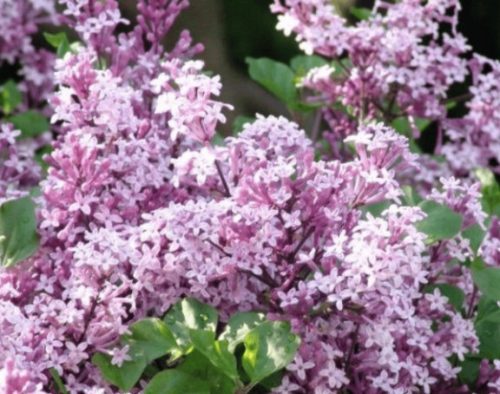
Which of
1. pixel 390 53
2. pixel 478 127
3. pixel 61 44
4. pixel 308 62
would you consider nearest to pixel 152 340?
pixel 61 44

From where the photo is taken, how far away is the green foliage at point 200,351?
1229 millimetres

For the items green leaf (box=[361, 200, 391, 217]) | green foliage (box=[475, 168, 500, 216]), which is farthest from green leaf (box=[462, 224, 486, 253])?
green foliage (box=[475, 168, 500, 216])

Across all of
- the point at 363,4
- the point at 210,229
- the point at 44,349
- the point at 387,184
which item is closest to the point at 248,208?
the point at 210,229

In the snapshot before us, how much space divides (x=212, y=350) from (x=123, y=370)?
0.11 metres

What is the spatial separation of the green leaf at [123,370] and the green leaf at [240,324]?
0.10m

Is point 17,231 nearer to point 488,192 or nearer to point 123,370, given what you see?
point 123,370

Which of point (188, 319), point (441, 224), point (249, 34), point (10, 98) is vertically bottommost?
point (249, 34)

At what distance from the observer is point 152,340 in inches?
49.7

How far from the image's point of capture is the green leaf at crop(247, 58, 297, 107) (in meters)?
1.99

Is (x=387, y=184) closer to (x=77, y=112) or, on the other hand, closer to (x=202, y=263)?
(x=202, y=263)

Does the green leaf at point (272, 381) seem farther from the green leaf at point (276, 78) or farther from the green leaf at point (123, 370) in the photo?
the green leaf at point (276, 78)

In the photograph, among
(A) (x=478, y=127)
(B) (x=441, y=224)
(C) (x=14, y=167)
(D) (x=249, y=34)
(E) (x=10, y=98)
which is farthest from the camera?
(D) (x=249, y=34)

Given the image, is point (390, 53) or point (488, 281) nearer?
point (488, 281)

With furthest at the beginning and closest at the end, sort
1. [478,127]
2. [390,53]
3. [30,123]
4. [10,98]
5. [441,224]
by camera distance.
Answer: [10,98] < [30,123] < [478,127] < [390,53] < [441,224]
